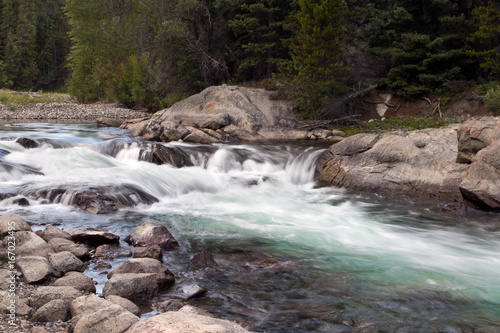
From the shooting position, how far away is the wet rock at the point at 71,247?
5.94 metres

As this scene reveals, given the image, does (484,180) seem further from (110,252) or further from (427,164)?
(110,252)

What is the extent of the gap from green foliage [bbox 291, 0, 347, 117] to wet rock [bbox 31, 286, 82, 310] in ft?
51.3

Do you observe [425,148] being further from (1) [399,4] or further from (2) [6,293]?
(1) [399,4]

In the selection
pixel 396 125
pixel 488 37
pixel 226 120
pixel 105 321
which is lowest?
pixel 105 321

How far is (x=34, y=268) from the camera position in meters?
5.08

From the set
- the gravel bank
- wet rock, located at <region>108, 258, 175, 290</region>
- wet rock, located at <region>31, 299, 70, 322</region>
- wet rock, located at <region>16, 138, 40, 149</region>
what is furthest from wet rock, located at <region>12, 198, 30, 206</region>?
the gravel bank

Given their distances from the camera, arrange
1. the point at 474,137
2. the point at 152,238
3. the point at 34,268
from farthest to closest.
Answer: the point at 474,137 < the point at 152,238 < the point at 34,268

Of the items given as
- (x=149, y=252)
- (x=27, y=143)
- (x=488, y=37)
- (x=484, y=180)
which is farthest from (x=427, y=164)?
(x=27, y=143)

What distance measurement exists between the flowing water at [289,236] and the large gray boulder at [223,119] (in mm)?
3389

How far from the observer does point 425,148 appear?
1107 cm

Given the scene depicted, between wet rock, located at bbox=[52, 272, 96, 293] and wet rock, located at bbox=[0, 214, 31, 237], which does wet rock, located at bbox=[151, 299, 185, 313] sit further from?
wet rock, located at bbox=[0, 214, 31, 237]

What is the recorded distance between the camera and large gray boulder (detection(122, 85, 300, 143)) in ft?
57.6

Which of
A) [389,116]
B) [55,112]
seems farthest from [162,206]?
[55,112]

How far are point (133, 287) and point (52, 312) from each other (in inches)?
35.8
